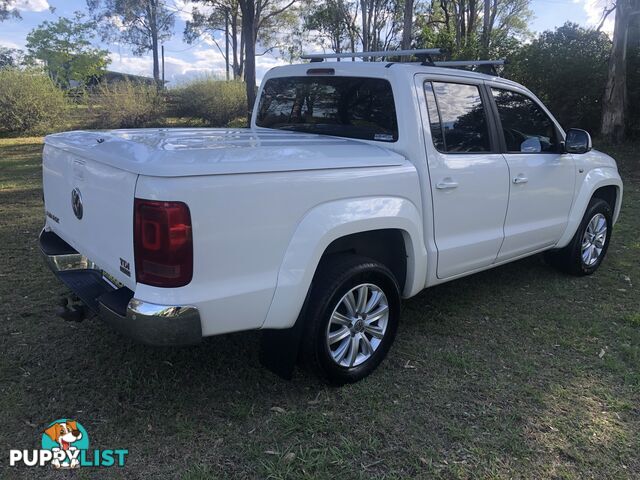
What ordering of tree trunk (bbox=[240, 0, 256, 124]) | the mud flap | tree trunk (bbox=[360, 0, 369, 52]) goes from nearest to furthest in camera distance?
the mud flap < tree trunk (bbox=[240, 0, 256, 124]) < tree trunk (bbox=[360, 0, 369, 52])

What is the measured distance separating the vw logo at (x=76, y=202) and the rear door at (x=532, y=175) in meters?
2.94

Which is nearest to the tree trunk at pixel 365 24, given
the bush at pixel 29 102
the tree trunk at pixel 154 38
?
the tree trunk at pixel 154 38

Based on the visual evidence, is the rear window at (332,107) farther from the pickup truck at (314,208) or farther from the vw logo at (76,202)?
the vw logo at (76,202)

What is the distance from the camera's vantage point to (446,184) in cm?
340

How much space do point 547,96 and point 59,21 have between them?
44.1 metres

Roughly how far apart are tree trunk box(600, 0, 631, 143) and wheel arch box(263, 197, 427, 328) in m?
11.8

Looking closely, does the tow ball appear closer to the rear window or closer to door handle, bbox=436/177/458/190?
the rear window

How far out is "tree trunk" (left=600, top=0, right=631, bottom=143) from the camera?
12.2 m

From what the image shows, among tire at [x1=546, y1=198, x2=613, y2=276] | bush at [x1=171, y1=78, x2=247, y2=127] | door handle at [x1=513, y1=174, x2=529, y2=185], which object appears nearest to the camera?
door handle at [x1=513, y1=174, x2=529, y2=185]

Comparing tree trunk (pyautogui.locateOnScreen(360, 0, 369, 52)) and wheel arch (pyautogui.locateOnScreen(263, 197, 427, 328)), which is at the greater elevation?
tree trunk (pyautogui.locateOnScreen(360, 0, 369, 52))

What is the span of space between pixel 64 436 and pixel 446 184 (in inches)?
103

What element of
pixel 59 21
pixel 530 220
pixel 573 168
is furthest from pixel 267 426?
pixel 59 21

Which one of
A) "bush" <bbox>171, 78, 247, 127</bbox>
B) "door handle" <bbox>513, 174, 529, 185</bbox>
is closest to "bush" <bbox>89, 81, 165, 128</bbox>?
"bush" <bbox>171, 78, 247, 127</bbox>

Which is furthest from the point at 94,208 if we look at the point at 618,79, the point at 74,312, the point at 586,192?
the point at 618,79
